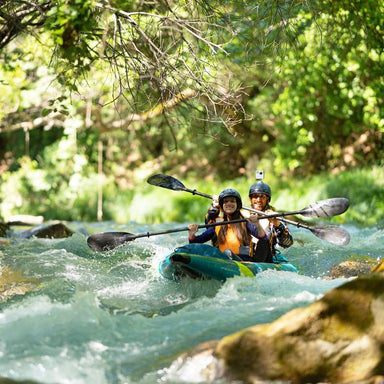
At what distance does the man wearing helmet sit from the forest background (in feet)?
2.41

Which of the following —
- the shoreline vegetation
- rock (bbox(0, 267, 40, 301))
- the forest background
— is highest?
the forest background

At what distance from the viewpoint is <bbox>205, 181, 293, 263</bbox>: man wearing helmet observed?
17.1ft

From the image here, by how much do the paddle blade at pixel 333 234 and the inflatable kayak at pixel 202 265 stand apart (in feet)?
2.91

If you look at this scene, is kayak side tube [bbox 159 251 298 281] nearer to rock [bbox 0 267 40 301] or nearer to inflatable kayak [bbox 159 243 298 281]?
inflatable kayak [bbox 159 243 298 281]

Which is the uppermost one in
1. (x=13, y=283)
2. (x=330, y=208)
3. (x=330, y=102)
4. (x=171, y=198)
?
(x=330, y=102)

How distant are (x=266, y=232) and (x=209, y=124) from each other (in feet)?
3.92

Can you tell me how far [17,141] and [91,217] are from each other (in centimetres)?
429

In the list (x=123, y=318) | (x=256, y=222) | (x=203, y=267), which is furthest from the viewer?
(x=256, y=222)

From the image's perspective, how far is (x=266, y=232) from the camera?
17.8 ft

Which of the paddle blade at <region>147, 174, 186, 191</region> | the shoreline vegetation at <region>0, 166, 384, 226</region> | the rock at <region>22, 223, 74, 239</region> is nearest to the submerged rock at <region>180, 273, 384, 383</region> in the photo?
the paddle blade at <region>147, 174, 186, 191</region>

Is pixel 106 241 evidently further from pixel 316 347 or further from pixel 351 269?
pixel 316 347

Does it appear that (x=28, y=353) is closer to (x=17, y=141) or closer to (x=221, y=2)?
(x=221, y=2)

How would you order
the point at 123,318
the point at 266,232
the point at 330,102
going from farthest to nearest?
1. the point at 330,102
2. the point at 266,232
3. the point at 123,318

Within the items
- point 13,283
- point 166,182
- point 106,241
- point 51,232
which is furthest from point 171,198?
point 13,283
